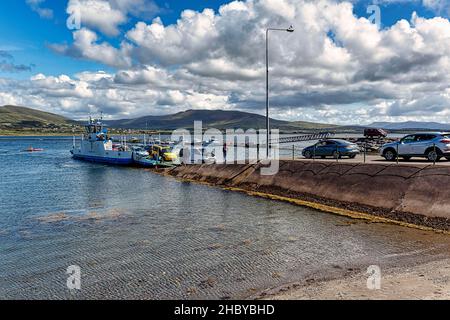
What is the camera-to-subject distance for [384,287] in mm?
10203

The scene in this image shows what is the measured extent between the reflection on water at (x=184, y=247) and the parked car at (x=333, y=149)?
951 cm

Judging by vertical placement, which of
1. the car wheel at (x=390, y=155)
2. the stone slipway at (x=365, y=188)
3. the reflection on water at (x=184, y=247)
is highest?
the car wheel at (x=390, y=155)

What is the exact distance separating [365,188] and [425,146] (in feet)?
19.9

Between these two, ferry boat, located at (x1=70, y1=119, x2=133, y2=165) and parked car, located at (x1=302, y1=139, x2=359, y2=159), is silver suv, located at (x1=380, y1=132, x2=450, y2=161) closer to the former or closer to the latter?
parked car, located at (x1=302, y1=139, x2=359, y2=159)

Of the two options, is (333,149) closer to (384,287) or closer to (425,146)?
(425,146)

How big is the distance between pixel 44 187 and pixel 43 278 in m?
28.1

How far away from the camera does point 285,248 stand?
588 inches

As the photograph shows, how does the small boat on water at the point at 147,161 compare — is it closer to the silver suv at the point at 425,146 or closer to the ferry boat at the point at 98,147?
the ferry boat at the point at 98,147

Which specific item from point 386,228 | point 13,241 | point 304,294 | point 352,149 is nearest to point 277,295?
point 304,294

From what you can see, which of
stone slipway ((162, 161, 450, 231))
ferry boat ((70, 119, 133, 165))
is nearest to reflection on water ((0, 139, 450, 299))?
stone slipway ((162, 161, 450, 231))

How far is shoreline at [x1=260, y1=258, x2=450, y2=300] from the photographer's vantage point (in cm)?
955

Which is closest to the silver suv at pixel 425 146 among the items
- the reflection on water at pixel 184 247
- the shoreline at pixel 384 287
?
the reflection on water at pixel 184 247

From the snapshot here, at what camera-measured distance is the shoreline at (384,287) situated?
9.55 metres

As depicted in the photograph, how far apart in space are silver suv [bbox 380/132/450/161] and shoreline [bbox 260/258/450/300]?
14.1 m
